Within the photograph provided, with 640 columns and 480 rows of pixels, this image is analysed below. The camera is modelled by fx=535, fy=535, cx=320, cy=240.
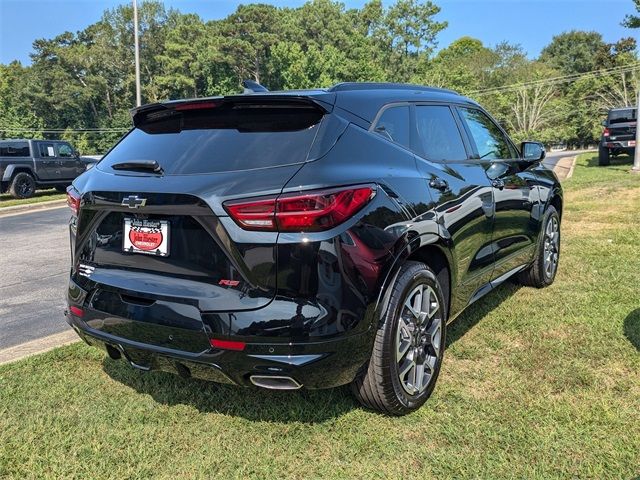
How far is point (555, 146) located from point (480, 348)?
239 ft

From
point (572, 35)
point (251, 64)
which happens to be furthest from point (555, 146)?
point (251, 64)

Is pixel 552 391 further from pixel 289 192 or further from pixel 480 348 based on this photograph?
pixel 289 192

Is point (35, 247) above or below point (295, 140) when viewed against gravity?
below

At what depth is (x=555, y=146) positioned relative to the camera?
69.2 m

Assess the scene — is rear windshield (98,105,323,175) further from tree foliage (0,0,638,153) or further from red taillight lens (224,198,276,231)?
tree foliage (0,0,638,153)

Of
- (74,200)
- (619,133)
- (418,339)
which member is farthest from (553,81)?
(74,200)

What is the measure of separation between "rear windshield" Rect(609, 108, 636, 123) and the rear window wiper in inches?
776

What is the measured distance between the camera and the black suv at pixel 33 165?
1614 centimetres

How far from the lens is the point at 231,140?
2.63 m

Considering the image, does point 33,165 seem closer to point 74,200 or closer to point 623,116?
point 74,200

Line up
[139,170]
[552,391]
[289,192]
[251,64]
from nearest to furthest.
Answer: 1. [289,192]
2. [139,170]
3. [552,391]
4. [251,64]

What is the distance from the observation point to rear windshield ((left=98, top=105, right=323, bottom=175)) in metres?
2.49

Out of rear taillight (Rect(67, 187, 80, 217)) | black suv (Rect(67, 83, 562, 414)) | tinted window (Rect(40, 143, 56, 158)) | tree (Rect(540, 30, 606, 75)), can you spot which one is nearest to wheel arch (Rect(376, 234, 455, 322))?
black suv (Rect(67, 83, 562, 414))

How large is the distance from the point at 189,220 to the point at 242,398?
1.26 metres
